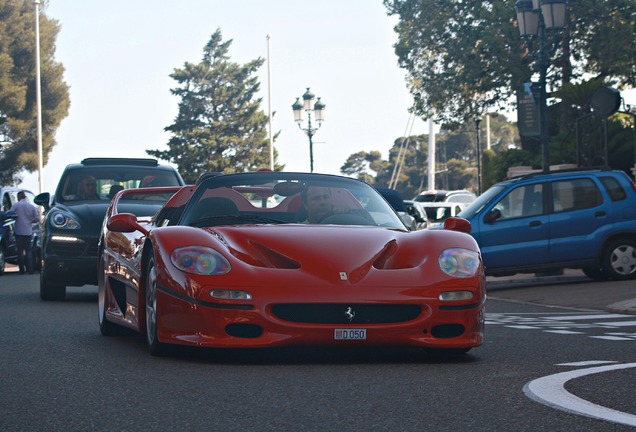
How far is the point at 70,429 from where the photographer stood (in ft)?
17.6

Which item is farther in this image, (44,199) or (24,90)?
(24,90)

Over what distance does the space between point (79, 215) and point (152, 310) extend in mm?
7491

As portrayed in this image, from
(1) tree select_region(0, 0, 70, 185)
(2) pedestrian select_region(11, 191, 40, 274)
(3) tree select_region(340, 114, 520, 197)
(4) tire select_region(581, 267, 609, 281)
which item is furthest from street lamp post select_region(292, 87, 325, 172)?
(3) tree select_region(340, 114, 520, 197)

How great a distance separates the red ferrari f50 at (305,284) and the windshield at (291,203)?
0.08 feet

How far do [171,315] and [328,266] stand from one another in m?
1.01

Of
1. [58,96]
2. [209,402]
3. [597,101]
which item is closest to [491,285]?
[597,101]

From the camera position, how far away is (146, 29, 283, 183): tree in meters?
102

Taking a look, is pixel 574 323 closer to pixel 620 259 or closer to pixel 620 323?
pixel 620 323

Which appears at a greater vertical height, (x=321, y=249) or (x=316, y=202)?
(x=316, y=202)

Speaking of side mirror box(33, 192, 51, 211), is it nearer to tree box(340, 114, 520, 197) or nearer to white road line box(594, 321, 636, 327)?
white road line box(594, 321, 636, 327)

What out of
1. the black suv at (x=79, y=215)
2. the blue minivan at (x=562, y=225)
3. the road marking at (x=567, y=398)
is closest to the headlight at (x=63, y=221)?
the black suv at (x=79, y=215)

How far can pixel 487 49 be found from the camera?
40969 millimetres

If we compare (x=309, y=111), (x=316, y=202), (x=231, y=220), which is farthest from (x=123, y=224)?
(x=309, y=111)

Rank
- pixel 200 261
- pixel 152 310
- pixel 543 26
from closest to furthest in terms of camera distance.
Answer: pixel 200 261 → pixel 152 310 → pixel 543 26
